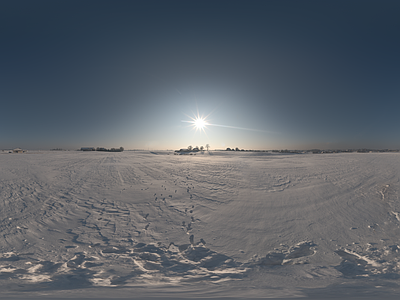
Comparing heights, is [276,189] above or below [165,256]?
above

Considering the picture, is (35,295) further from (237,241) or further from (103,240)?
(237,241)

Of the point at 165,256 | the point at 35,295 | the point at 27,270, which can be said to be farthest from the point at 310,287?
the point at 27,270

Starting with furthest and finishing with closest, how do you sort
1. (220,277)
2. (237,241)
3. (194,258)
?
1. (237,241)
2. (194,258)
3. (220,277)

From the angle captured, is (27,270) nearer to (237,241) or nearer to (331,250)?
(237,241)

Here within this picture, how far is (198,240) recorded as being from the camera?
19.6ft

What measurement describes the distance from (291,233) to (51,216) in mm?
8586

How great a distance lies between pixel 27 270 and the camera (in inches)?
173

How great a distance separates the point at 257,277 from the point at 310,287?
107 cm

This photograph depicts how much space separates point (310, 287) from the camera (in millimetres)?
4020

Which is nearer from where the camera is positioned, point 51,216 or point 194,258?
point 194,258

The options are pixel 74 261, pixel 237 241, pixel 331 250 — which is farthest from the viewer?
pixel 237 241

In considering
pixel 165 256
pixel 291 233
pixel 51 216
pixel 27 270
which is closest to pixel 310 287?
pixel 291 233

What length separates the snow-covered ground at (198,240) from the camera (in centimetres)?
399

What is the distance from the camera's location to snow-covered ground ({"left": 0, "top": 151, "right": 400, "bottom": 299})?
3988 millimetres
